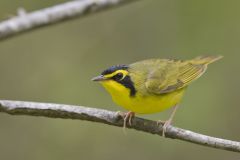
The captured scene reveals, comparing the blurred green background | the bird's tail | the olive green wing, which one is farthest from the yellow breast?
the blurred green background

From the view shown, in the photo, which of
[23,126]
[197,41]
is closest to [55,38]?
[23,126]

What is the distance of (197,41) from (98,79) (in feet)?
16.8

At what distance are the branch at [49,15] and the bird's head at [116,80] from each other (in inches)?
38.4

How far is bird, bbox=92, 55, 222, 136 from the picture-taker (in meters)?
6.75

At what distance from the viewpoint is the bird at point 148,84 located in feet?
22.1

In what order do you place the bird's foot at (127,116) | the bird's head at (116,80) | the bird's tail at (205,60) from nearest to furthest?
the bird's foot at (127,116), the bird's head at (116,80), the bird's tail at (205,60)

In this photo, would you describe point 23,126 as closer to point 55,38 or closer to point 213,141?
point 55,38

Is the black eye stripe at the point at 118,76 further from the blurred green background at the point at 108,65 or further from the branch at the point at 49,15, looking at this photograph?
the blurred green background at the point at 108,65

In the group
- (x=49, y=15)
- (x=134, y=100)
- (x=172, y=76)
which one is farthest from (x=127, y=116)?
(x=49, y=15)

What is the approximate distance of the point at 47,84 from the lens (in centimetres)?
1154

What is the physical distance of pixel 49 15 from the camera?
7352 mm

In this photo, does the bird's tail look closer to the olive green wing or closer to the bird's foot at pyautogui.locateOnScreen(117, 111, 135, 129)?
the olive green wing

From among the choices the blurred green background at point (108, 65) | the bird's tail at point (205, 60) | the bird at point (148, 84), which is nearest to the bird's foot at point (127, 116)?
the bird at point (148, 84)

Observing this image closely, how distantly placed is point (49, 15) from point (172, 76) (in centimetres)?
161
